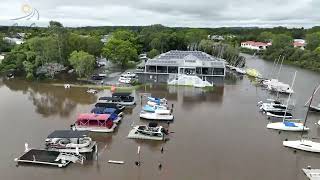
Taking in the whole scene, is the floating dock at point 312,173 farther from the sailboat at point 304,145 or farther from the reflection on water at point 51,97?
the reflection on water at point 51,97

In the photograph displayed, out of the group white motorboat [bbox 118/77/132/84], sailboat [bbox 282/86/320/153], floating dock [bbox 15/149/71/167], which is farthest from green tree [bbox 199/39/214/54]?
floating dock [bbox 15/149/71/167]

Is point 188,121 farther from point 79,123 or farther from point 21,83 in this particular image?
point 21,83

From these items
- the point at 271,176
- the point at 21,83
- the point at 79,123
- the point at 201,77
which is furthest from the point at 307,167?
the point at 21,83

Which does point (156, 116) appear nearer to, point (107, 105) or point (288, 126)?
point (107, 105)

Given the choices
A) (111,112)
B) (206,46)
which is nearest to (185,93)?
(111,112)

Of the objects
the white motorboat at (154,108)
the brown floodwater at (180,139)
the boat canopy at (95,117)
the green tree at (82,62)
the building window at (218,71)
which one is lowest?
the brown floodwater at (180,139)

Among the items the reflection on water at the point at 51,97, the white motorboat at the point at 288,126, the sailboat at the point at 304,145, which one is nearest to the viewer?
the sailboat at the point at 304,145

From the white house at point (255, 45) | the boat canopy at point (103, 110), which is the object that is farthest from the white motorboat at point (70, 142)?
the white house at point (255, 45)
